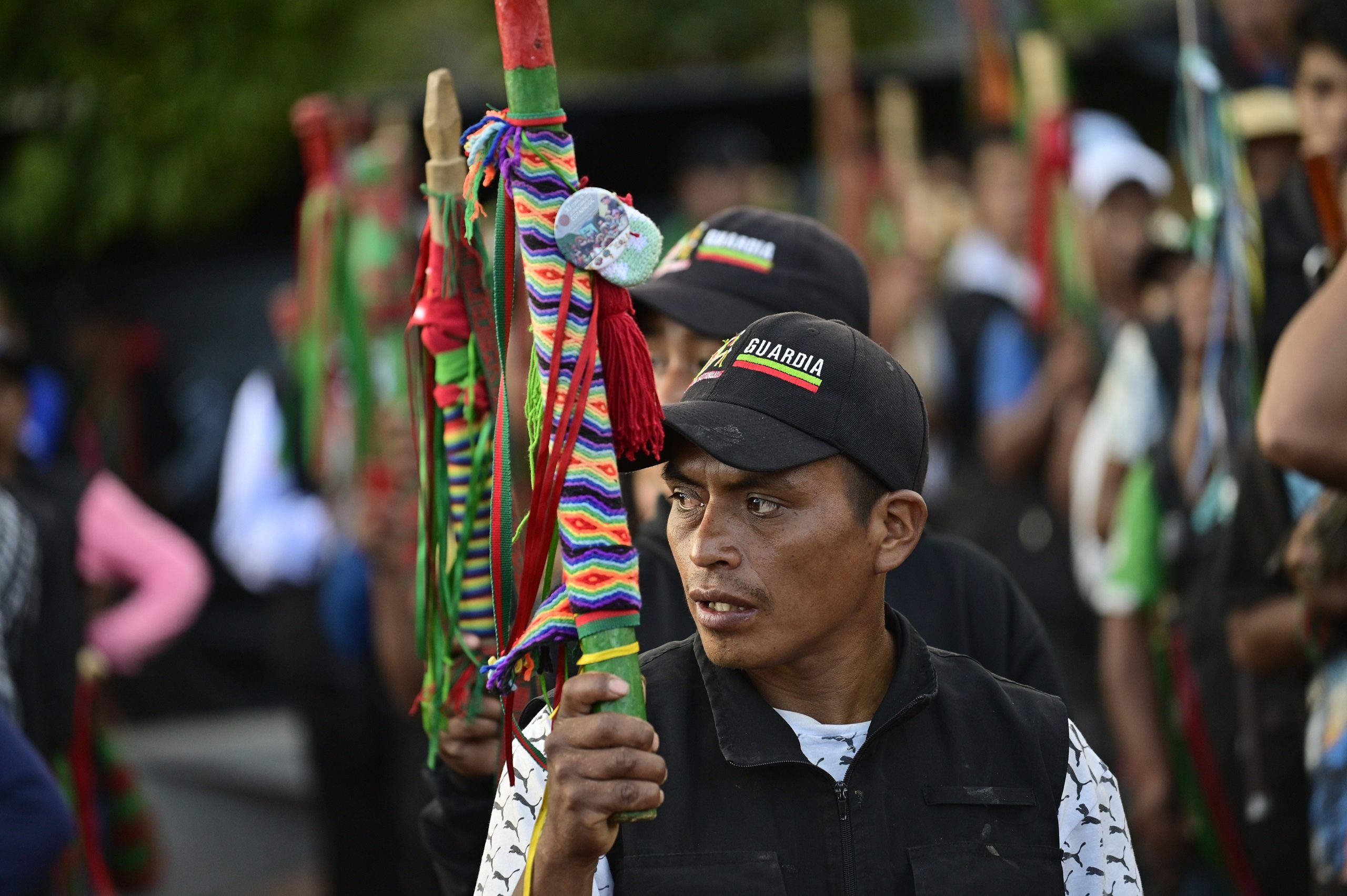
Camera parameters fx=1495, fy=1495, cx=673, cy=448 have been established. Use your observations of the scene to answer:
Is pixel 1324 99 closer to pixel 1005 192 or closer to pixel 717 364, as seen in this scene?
pixel 717 364

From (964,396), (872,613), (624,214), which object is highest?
(964,396)

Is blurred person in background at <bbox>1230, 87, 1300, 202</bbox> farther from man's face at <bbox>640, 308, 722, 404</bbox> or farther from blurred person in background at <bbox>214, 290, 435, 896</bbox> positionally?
blurred person in background at <bbox>214, 290, 435, 896</bbox>

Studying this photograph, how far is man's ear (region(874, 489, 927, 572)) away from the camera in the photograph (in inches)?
79.3

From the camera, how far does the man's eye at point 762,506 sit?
6.39 feet

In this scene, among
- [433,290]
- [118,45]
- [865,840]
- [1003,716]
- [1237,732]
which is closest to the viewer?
[865,840]

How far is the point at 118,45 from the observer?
746 cm

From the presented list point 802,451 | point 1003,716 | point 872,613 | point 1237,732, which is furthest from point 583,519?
point 1237,732

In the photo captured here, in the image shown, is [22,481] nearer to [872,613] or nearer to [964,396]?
[872,613]

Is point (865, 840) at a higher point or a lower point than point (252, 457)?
lower

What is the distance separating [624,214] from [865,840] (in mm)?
825

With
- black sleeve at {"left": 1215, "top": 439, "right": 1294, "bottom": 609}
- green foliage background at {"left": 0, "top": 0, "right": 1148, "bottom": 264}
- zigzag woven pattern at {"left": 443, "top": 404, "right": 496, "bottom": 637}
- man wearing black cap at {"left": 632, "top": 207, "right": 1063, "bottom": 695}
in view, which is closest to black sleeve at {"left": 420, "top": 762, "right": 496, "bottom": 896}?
zigzag woven pattern at {"left": 443, "top": 404, "right": 496, "bottom": 637}

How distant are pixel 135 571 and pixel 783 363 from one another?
11.9 ft

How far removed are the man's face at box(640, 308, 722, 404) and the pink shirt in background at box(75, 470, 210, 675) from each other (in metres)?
2.89

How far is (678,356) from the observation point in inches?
103
